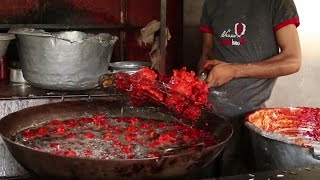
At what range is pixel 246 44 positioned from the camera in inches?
117

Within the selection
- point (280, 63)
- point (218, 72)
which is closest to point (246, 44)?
point (280, 63)

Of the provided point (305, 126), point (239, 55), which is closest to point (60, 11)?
point (239, 55)

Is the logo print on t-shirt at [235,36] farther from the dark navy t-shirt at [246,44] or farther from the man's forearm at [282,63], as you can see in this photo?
the man's forearm at [282,63]

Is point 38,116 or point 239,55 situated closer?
point 38,116

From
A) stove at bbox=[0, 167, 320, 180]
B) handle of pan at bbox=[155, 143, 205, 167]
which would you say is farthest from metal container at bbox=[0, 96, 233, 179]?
Answer: stove at bbox=[0, 167, 320, 180]

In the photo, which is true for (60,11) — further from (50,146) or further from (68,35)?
(50,146)

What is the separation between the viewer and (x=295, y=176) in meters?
1.68

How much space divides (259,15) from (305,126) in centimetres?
100

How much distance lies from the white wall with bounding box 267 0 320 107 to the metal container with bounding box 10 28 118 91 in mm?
2001

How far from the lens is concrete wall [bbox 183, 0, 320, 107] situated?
13.9 ft

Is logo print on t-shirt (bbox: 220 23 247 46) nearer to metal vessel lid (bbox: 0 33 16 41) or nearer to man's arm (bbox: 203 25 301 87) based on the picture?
man's arm (bbox: 203 25 301 87)

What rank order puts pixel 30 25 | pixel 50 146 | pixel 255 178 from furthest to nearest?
pixel 30 25
pixel 50 146
pixel 255 178

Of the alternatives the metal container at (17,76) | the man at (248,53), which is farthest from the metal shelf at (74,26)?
the man at (248,53)

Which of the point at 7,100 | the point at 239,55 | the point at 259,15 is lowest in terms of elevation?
the point at 7,100
